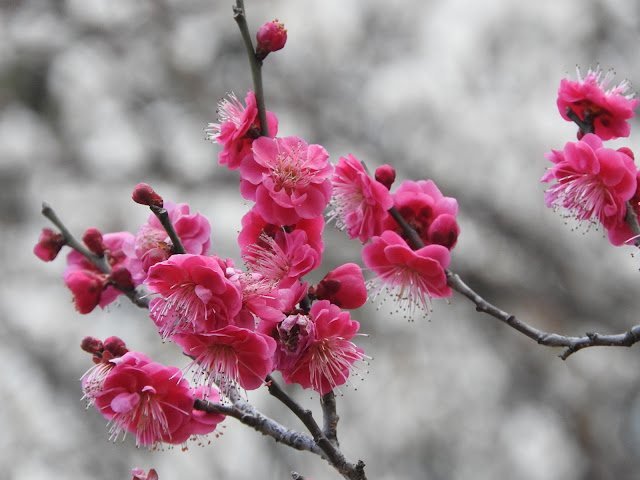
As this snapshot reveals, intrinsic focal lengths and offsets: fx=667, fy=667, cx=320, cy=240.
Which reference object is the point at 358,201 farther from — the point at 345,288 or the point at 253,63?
the point at 253,63

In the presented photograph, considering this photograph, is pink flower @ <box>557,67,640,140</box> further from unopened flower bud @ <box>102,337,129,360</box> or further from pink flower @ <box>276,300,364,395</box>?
unopened flower bud @ <box>102,337,129,360</box>

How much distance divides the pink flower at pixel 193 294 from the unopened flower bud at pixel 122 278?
0.44 m

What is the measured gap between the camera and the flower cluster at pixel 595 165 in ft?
4.66

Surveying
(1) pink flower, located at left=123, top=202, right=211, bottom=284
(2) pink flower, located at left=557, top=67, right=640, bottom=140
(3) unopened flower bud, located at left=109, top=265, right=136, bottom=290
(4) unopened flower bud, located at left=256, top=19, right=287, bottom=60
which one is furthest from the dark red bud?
(2) pink flower, located at left=557, top=67, right=640, bottom=140

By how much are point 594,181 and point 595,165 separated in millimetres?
43

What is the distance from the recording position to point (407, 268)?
56.7 inches

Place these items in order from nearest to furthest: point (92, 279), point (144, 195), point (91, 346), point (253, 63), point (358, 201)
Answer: point (144, 195), point (253, 63), point (91, 346), point (358, 201), point (92, 279)

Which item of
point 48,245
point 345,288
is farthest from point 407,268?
point 48,245

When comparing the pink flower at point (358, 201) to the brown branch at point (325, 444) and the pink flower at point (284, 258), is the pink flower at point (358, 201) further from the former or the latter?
the brown branch at point (325, 444)

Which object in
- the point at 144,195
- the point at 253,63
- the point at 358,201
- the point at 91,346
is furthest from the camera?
the point at 358,201

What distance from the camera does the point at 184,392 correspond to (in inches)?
51.2

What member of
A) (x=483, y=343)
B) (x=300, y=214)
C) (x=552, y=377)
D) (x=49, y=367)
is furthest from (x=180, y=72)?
(x=300, y=214)

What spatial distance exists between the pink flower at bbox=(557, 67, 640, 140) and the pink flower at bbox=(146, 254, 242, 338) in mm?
959

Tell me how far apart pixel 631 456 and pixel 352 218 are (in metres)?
5.03
